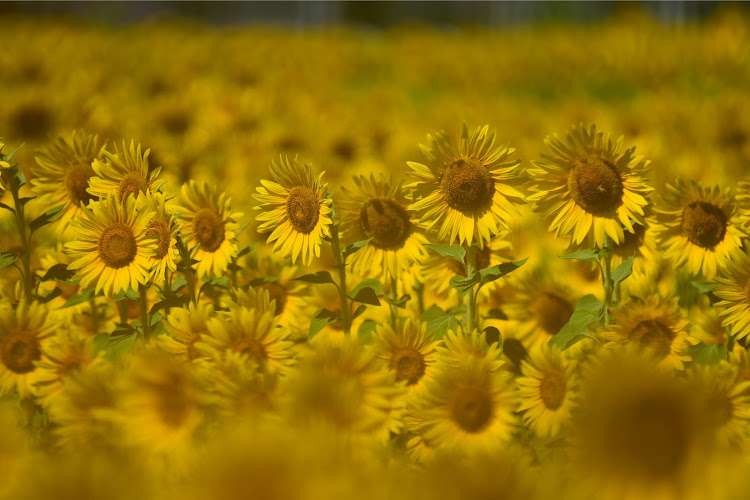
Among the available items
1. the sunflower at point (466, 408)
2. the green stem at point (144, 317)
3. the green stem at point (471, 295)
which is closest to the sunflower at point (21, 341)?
the green stem at point (144, 317)

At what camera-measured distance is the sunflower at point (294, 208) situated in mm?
1776

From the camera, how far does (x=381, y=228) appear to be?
6.42 feet

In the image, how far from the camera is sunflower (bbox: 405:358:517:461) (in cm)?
157

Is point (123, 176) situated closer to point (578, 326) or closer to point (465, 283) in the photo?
point (465, 283)

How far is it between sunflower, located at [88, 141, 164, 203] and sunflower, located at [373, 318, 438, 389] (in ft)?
2.23

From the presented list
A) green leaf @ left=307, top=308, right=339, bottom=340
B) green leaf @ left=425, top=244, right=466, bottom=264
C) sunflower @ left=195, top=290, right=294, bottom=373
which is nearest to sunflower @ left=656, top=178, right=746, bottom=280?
green leaf @ left=425, top=244, right=466, bottom=264

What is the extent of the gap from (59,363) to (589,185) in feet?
4.45

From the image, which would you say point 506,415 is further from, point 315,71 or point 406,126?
point 315,71

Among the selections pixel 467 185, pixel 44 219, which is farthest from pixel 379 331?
pixel 44 219

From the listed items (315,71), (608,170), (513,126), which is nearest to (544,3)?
(315,71)

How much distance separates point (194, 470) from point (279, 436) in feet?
0.44

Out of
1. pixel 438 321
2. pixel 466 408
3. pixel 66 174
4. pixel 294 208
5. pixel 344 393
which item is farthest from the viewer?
pixel 66 174

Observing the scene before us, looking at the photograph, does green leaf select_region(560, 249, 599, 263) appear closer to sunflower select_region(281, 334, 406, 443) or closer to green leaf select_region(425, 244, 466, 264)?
green leaf select_region(425, 244, 466, 264)

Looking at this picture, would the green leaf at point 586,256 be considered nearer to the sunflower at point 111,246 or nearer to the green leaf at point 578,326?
the green leaf at point 578,326
